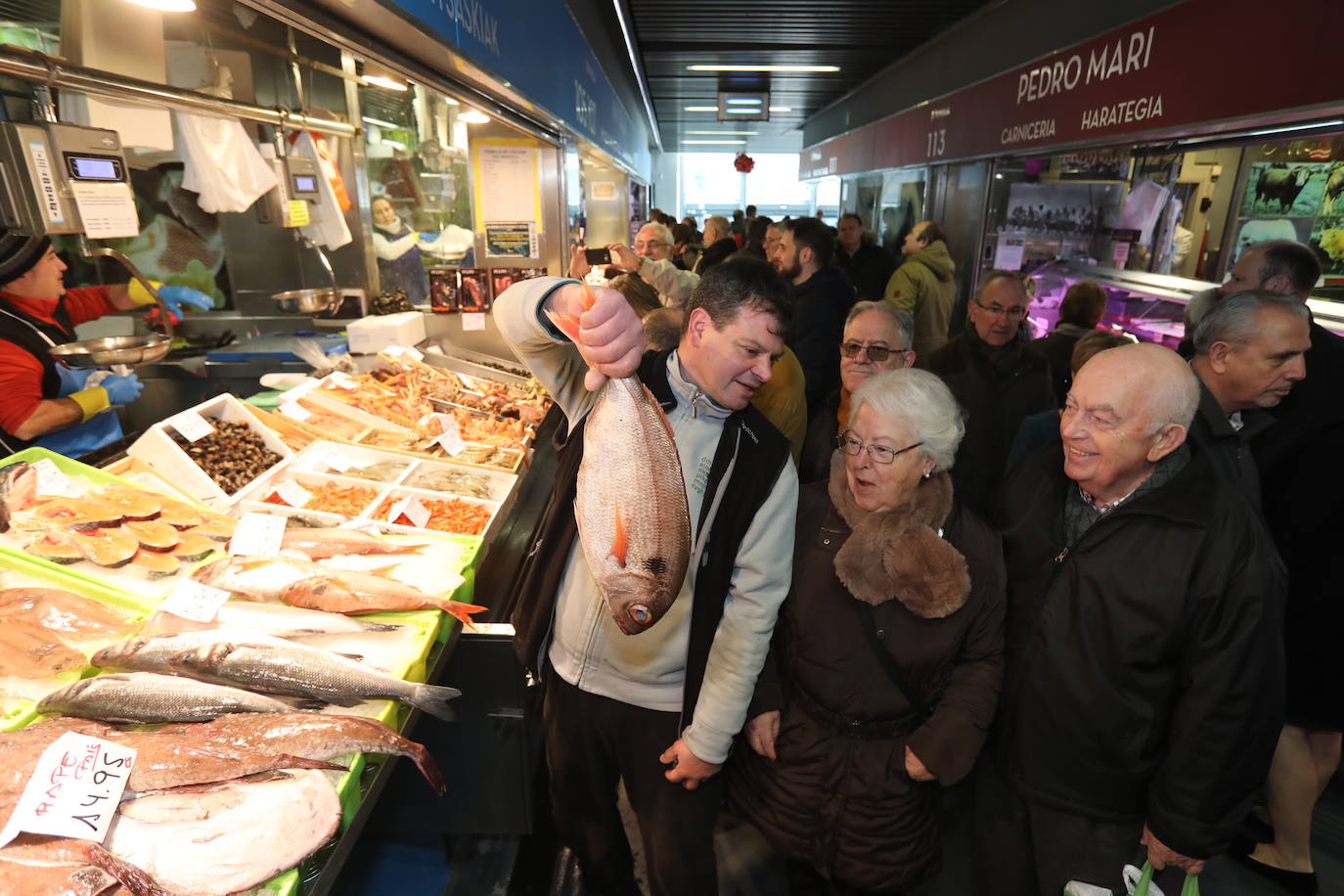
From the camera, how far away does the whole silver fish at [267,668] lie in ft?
5.00

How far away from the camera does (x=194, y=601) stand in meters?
1.73

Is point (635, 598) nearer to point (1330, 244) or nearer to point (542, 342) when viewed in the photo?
point (542, 342)

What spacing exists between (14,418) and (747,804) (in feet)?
11.0

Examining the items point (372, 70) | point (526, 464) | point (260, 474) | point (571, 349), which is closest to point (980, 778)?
point (571, 349)

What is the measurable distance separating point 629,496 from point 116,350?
3.01m

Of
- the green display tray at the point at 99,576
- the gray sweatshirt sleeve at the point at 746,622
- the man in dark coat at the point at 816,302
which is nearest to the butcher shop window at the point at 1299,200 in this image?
the man in dark coat at the point at 816,302

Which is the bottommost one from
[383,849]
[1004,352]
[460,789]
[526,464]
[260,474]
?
[383,849]

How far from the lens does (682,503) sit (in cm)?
139

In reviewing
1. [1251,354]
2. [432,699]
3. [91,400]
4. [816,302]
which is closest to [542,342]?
[432,699]

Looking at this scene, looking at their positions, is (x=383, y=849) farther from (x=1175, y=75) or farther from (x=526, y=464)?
(x=1175, y=75)

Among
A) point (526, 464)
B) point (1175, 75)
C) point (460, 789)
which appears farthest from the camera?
point (1175, 75)

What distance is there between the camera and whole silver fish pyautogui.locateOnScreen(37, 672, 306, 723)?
4.60 ft

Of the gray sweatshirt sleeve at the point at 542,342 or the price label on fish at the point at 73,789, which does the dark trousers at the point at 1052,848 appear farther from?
the price label on fish at the point at 73,789

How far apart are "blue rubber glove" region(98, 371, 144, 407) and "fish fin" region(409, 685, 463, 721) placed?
3027 millimetres
